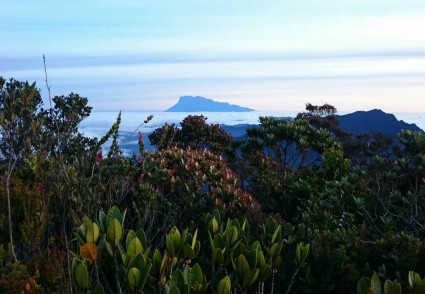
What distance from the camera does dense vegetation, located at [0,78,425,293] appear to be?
404cm

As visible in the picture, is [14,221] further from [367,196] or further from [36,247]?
[367,196]

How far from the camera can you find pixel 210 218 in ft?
15.6

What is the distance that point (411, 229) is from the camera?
703cm

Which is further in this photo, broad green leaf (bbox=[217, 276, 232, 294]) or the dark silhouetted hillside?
the dark silhouetted hillside

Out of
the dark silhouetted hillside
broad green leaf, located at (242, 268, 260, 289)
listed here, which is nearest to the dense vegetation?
broad green leaf, located at (242, 268, 260, 289)

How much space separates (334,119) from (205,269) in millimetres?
21919

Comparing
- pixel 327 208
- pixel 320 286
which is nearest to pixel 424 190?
pixel 327 208

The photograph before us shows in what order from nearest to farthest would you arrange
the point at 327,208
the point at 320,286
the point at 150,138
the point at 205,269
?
the point at 320,286 < the point at 205,269 < the point at 327,208 < the point at 150,138

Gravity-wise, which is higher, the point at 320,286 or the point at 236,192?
the point at 236,192

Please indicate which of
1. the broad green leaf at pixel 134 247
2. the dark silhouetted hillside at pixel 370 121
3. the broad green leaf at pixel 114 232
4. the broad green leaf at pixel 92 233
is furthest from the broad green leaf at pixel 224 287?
the dark silhouetted hillside at pixel 370 121

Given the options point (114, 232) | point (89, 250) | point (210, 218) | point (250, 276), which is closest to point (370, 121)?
point (210, 218)

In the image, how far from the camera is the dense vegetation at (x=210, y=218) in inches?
159

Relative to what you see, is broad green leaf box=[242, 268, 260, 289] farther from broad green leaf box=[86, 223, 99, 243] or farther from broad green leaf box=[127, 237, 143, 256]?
broad green leaf box=[86, 223, 99, 243]

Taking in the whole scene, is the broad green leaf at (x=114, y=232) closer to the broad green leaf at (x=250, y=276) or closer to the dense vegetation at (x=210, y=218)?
the dense vegetation at (x=210, y=218)
